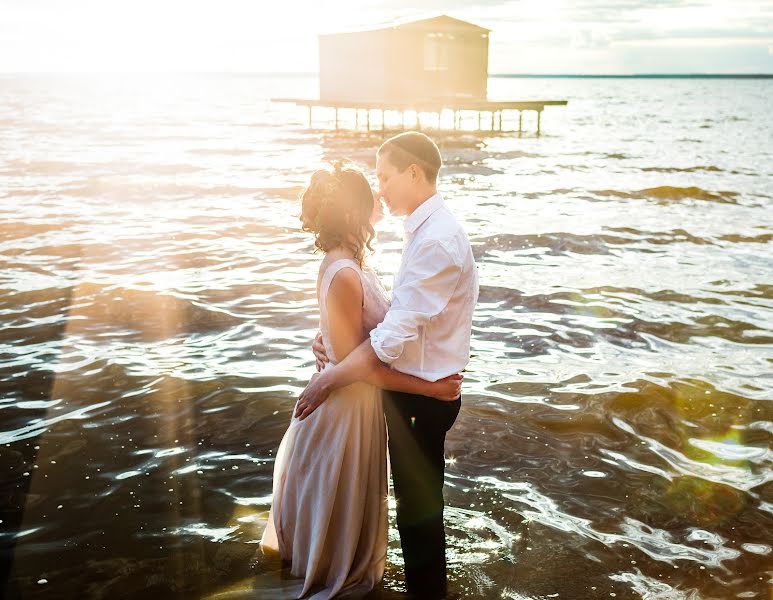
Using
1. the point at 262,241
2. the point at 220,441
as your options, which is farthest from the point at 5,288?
the point at 220,441

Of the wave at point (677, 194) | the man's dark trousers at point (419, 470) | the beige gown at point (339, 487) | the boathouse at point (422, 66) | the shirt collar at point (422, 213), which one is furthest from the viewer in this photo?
the boathouse at point (422, 66)

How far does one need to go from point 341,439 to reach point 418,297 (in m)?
0.93

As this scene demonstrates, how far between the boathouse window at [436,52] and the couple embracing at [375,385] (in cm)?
3848

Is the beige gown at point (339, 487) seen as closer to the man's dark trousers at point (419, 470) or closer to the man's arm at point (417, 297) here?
the man's dark trousers at point (419, 470)

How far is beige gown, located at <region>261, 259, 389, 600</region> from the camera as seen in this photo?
3650 millimetres

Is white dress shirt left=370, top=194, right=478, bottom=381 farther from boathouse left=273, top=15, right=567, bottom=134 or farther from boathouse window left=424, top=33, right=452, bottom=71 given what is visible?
boathouse window left=424, top=33, right=452, bottom=71

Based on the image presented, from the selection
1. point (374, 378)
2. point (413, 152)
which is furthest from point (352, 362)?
point (413, 152)

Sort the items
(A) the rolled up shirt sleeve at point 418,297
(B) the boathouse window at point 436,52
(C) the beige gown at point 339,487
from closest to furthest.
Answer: (A) the rolled up shirt sleeve at point 418,297
(C) the beige gown at point 339,487
(B) the boathouse window at point 436,52

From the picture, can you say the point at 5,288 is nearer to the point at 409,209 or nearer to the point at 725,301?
the point at 409,209

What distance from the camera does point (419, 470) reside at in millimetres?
3580

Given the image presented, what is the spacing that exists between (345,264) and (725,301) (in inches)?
347

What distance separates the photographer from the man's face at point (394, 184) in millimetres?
3309

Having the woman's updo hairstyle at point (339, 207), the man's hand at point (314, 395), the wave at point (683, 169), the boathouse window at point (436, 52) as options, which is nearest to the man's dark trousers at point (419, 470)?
the man's hand at point (314, 395)

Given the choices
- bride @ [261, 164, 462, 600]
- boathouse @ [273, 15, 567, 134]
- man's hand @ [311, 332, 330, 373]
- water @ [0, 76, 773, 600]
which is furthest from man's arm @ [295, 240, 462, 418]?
boathouse @ [273, 15, 567, 134]
